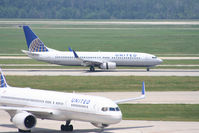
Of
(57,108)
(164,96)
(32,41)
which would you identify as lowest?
(57,108)

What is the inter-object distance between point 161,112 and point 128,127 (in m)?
8.93

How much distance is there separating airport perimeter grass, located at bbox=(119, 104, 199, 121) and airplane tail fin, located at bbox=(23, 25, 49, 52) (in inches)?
1627

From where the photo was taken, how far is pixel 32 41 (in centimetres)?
9181

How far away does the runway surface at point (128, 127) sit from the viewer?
1577 inches

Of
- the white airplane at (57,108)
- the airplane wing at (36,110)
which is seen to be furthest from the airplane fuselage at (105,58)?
the airplane wing at (36,110)

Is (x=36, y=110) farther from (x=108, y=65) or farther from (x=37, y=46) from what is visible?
(x=37, y=46)

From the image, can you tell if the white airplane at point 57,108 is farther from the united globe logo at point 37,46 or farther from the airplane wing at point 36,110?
the united globe logo at point 37,46

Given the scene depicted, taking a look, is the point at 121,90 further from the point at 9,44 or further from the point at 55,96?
the point at 9,44

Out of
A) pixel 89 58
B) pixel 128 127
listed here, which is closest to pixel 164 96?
pixel 128 127

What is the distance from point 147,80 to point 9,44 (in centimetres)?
9261

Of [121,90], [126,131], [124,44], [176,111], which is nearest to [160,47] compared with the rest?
[124,44]

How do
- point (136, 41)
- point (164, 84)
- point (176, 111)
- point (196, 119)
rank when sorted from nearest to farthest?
point (196, 119), point (176, 111), point (164, 84), point (136, 41)

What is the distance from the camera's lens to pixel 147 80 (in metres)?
75.1

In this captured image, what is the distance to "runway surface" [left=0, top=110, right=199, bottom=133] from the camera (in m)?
40.1
